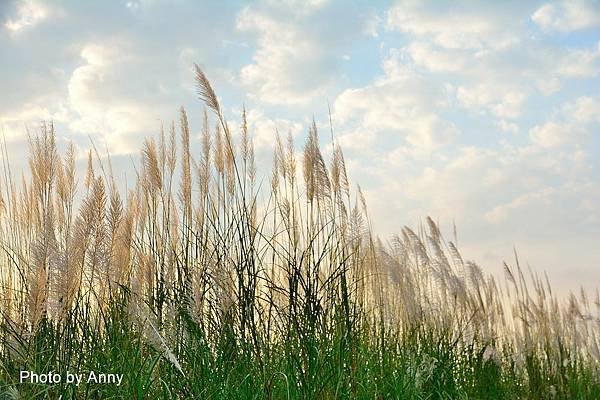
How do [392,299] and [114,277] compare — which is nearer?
[114,277]

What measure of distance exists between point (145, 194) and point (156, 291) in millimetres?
481

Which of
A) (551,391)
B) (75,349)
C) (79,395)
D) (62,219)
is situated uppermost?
(62,219)

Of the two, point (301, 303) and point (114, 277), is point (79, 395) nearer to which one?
point (114, 277)

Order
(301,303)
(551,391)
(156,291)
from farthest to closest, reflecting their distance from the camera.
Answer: (551,391) → (156,291) → (301,303)

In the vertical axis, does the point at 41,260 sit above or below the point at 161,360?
above

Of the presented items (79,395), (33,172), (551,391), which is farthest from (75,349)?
(551,391)

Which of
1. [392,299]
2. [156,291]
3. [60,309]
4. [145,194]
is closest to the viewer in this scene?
[60,309]

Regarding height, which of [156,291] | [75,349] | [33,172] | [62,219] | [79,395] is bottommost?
[79,395]

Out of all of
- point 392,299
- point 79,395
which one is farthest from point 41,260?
point 392,299

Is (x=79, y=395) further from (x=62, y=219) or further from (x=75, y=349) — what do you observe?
(x=62, y=219)

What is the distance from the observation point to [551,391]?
452 cm

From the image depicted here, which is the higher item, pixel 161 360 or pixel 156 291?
pixel 156 291

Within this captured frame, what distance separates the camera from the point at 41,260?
202 cm

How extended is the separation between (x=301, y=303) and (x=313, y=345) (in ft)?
0.67
